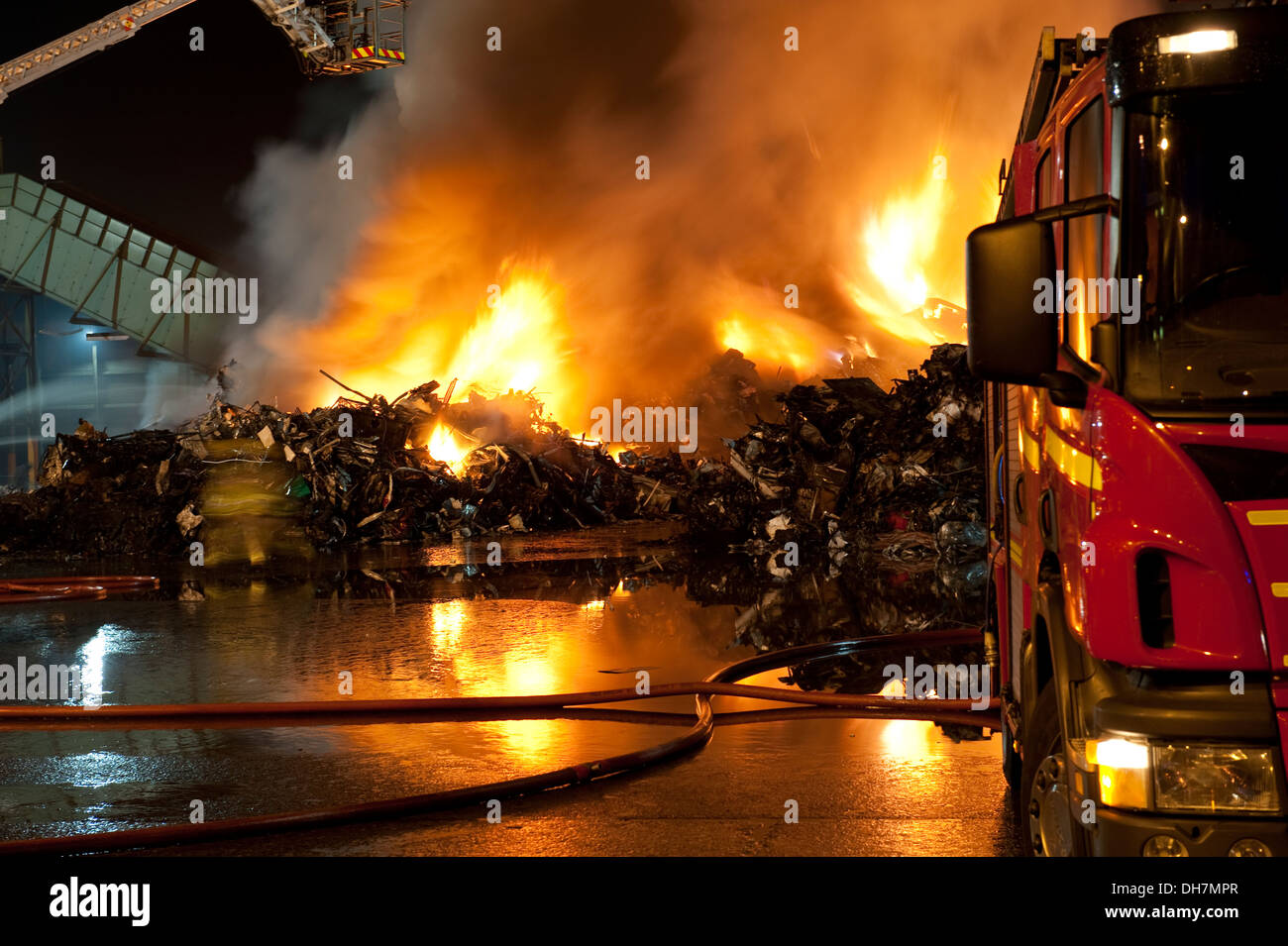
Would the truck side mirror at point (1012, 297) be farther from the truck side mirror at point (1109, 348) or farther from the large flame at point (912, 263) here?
the large flame at point (912, 263)

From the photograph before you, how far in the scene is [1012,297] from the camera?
300 cm

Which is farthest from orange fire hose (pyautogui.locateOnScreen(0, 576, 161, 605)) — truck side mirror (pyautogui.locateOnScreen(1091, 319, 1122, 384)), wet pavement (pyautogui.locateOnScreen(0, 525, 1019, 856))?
truck side mirror (pyautogui.locateOnScreen(1091, 319, 1122, 384))

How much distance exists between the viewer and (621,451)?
23203 millimetres

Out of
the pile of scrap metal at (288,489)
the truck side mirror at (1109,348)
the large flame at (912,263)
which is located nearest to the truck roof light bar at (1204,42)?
the truck side mirror at (1109,348)

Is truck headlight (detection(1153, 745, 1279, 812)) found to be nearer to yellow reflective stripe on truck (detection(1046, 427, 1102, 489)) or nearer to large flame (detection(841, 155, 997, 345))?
yellow reflective stripe on truck (detection(1046, 427, 1102, 489))

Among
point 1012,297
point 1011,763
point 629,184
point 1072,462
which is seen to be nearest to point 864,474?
point 1011,763

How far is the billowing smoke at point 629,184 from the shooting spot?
87.8ft

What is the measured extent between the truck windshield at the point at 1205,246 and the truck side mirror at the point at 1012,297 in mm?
185

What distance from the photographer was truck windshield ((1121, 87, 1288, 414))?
2854 millimetres

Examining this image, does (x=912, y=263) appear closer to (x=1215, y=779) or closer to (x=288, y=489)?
(x=288, y=489)

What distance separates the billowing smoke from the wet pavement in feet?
46.9

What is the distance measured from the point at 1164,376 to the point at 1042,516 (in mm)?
796
